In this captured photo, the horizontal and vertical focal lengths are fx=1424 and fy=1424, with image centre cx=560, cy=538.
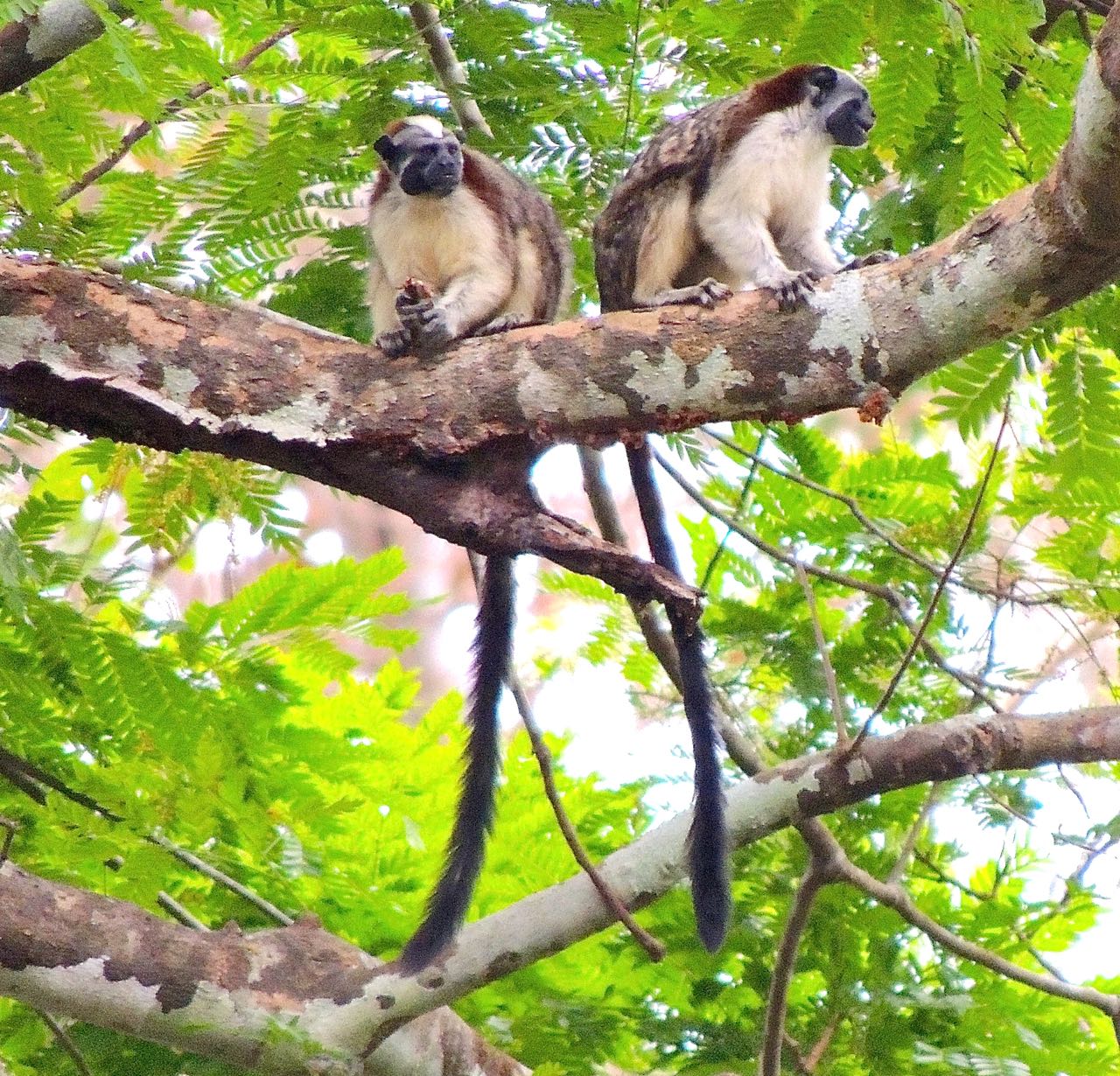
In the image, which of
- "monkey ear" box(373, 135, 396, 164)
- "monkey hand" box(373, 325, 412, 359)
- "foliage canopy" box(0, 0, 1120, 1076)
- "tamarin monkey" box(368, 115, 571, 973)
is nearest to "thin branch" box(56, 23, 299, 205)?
"foliage canopy" box(0, 0, 1120, 1076)

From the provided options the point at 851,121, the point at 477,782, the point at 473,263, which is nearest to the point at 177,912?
the point at 477,782

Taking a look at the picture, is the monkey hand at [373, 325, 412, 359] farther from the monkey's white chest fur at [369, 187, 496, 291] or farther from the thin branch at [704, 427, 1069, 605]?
the thin branch at [704, 427, 1069, 605]

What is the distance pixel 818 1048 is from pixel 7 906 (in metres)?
2.12

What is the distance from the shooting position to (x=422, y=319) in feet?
10.8

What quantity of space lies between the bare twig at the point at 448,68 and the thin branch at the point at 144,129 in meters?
0.36

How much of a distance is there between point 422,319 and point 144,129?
1.35m

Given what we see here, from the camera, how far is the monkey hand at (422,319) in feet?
10.6

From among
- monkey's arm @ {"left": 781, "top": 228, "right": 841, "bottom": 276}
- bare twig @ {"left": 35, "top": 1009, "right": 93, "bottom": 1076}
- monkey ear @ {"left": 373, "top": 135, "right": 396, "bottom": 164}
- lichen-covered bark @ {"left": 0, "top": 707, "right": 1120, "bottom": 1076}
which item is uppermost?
monkey's arm @ {"left": 781, "top": 228, "right": 841, "bottom": 276}

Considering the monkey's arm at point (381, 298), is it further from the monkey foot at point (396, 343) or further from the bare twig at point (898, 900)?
the bare twig at point (898, 900)

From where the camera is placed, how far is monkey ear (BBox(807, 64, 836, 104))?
417 centimetres

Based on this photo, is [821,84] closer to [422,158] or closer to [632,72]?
[632,72]

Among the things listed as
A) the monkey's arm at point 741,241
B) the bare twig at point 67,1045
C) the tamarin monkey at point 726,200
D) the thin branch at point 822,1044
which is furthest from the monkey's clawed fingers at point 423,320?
the thin branch at point 822,1044

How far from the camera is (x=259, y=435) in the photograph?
2.86m

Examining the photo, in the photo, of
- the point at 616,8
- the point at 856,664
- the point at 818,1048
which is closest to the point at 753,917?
the point at 818,1048
